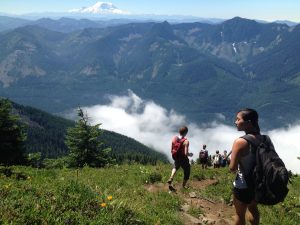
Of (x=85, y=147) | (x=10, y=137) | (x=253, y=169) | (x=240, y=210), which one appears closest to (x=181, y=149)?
(x=240, y=210)

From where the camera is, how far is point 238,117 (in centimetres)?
827

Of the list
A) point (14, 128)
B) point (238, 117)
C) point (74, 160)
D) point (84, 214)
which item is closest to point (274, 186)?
point (238, 117)

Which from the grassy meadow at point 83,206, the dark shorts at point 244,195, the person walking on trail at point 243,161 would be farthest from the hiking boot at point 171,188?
the dark shorts at point 244,195

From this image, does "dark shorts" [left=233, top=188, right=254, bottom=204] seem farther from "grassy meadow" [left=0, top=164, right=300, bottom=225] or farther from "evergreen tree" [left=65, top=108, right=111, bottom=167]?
"evergreen tree" [left=65, top=108, right=111, bottom=167]

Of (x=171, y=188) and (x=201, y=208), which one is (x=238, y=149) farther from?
(x=171, y=188)

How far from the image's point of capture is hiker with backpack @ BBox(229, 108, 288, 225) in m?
7.36

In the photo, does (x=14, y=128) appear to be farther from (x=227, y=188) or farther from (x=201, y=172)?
(x=227, y=188)

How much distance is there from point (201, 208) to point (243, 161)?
210 inches

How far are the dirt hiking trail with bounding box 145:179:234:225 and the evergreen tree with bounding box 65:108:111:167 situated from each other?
624 inches

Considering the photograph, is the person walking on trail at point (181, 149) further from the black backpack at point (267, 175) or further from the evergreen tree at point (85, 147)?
the evergreen tree at point (85, 147)

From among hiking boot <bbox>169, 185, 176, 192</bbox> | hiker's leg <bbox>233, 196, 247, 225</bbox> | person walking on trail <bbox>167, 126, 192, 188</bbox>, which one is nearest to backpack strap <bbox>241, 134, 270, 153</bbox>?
hiker's leg <bbox>233, 196, 247, 225</bbox>

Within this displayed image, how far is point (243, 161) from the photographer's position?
25.8 ft

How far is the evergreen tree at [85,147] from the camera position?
31.0 meters

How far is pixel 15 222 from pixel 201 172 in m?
13.1
